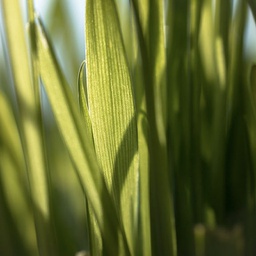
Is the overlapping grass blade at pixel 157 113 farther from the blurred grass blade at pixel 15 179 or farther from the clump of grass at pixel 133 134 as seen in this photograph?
the blurred grass blade at pixel 15 179

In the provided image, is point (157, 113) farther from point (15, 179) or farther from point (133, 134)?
point (15, 179)

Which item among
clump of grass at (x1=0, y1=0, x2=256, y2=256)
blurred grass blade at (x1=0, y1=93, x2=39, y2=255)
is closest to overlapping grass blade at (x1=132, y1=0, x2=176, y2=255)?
clump of grass at (x1=0, y1=0, x2=256, y2=256)

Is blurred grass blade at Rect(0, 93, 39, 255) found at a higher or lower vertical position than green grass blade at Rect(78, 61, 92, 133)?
lower

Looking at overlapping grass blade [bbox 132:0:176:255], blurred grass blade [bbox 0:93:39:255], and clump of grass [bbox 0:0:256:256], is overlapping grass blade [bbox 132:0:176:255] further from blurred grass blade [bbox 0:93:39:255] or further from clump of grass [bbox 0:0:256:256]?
blurred grass blade [bbox 0:93:39:255]

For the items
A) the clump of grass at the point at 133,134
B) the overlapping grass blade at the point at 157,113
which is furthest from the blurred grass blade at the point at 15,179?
the overlapping grass blade at the point at 157,113

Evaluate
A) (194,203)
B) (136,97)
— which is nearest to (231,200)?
(194,203)

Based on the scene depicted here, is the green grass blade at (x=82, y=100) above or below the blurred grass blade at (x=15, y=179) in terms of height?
above
